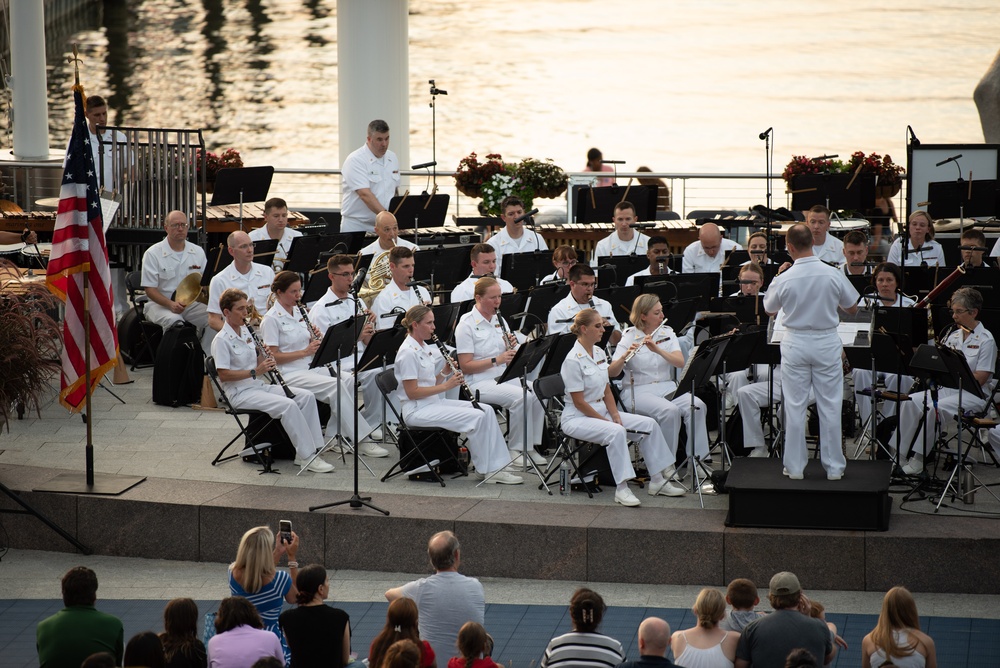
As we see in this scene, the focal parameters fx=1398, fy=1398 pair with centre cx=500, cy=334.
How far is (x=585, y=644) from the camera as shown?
6.89 meters

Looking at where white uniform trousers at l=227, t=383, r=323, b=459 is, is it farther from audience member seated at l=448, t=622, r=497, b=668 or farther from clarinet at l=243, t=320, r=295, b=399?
audience member seated at l=448, t=622, r=497, b=668

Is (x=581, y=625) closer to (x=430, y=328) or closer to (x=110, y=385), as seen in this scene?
(x=430, y=328)

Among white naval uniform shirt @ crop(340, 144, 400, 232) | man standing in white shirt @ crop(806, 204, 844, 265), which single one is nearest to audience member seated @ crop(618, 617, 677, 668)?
man standing in white shirt @ crop(806, 204, 844, 265)

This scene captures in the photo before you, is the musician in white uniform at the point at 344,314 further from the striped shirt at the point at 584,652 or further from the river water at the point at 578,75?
the river water at the point at 578,75

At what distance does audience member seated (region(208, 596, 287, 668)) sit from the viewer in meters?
6.82

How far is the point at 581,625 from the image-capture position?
693 cm

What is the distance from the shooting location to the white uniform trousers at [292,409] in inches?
451

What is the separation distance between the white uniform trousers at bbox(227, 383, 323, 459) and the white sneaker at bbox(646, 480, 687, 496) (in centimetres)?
283

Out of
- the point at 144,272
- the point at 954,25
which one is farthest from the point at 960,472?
the point at 954,25

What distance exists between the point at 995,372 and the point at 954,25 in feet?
116

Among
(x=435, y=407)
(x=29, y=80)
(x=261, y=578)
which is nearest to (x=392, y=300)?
(x=435, y=407)

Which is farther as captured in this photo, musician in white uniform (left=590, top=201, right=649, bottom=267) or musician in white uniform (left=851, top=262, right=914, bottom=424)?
musician in white uniform (left=590, top=201, right=649, bottom=267)

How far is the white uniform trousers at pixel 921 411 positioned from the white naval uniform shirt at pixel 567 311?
2.55 meters

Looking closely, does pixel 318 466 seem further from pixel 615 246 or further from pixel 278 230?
pixel 615 246
